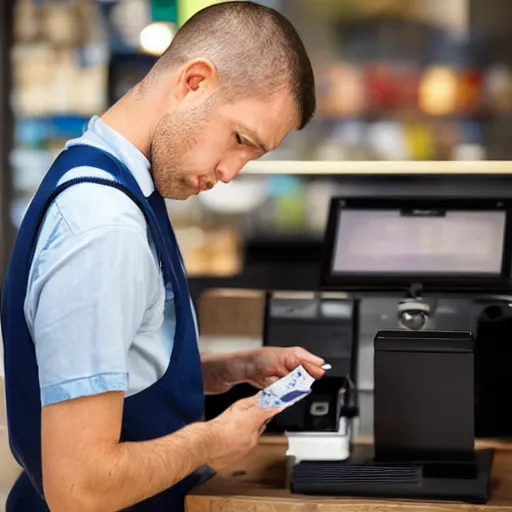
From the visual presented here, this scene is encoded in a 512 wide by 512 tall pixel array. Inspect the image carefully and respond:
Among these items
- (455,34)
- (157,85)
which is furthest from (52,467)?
(455,34)

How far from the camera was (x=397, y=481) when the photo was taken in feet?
6.25

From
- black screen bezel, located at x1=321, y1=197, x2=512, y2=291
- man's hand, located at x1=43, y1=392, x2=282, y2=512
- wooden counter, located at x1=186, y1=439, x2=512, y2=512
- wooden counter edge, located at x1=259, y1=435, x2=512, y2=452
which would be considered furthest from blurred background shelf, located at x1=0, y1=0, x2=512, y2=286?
man's hand, located at x1=43, y1=392, x2=282, y2=512

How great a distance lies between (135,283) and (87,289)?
8 cm

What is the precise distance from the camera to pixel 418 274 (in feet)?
7.68

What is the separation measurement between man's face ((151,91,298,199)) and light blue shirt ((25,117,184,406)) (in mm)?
144

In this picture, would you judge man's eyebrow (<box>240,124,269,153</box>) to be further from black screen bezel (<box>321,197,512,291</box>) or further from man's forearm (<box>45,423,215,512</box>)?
black screen bezel (<box>321,197,512,291</box>)

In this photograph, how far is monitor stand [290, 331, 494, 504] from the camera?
1.93m

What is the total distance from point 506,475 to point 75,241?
3.11 ft

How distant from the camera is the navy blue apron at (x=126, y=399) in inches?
68.6

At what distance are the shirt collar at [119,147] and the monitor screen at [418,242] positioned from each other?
66 cm

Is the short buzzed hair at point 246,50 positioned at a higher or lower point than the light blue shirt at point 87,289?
higher

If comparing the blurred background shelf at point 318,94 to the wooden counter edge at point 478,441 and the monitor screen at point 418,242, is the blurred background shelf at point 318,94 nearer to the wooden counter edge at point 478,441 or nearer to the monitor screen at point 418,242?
the monitor screen at point 418,242

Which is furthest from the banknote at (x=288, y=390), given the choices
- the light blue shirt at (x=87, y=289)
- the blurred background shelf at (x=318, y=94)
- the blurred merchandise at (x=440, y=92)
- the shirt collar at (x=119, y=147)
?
the blurred merchandise at (x=440, y=92)

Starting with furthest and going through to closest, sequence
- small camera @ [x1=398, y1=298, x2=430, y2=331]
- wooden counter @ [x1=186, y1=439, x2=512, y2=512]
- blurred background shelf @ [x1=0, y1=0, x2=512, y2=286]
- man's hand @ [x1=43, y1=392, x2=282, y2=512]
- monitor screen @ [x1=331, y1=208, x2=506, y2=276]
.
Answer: blurred background shelf @ [x1=0, y1=0, x2=512, y2=286] → monitor screen @ [x1=331, y1=208, x2=506, y2=276] → small camera @ [x1=398, y1=298, x2=430, y2=331] → wooden counter @ [x1=186, y1=439, x2=512, y2=512] → man's hand @ [x1=43, y1=392, x2=282, y2=512]
